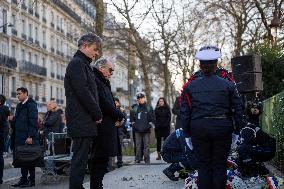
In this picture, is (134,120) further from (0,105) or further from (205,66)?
(205,66)

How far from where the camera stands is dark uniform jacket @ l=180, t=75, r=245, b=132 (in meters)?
5.98

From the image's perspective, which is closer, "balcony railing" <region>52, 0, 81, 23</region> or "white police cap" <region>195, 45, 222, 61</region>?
"white police cap" <region>195, 45, 222, 61</region>

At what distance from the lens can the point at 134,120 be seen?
15609 mm

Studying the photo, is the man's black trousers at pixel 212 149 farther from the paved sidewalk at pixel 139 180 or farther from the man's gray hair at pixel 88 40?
the paved sidewalk at pixel 139 180

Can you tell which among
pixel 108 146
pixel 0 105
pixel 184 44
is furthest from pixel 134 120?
pixel 184 44

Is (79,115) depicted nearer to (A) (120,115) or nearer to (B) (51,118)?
(A) (120,115)

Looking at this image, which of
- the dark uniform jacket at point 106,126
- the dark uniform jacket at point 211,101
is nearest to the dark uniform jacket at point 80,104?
the dark uniform jacket at point 106,126

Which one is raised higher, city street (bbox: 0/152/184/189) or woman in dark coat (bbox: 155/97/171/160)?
woman in dark coat (bbox: 155/97/171/160)

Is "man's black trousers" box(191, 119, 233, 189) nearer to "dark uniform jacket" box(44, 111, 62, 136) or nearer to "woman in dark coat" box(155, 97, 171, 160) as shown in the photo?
"dark uniform jacket" box(44, 111, 62, 136)

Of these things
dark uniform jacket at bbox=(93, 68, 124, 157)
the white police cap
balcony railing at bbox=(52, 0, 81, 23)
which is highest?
balcony railing at bbox=(52, 0, 81, 23)

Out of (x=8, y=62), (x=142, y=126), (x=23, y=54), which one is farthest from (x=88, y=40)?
(x=23, y=54)

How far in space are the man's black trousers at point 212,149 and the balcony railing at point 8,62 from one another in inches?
1910

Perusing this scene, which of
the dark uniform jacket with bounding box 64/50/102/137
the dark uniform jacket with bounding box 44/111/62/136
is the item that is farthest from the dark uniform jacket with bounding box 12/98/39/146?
the dark uniform jacket with bounding box 64/50/102/137

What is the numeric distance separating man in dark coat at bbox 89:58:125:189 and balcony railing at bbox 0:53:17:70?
153ft
